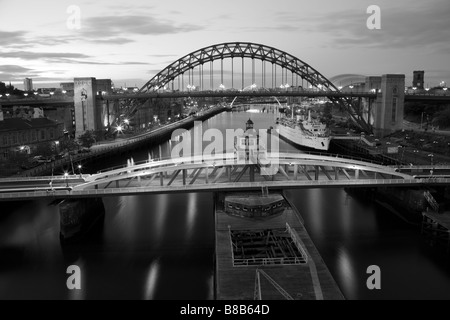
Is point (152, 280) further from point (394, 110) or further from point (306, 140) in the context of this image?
point (394, 110)

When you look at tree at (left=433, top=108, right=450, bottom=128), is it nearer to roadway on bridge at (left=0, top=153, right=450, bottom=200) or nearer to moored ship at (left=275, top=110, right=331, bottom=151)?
moored ship at (left=275, top=110, right=331, bottom=151)

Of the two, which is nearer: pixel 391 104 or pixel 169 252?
pixel 169 252

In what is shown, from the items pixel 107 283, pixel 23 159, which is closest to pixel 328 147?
pixel 23 159

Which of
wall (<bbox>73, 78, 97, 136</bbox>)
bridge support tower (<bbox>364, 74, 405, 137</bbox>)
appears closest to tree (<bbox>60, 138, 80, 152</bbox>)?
wall (<bbox>73, 78, 97, 136</bbox>)

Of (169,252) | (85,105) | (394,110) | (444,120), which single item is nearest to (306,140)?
→ (394,110)

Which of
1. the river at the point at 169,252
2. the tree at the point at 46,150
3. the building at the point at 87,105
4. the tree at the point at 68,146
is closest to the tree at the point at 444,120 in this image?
the river at the point at 169,252

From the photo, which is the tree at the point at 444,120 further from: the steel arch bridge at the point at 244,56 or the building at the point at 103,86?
the building at the point at 103,86

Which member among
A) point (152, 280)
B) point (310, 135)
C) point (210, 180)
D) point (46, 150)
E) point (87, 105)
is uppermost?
point (87, 105)
